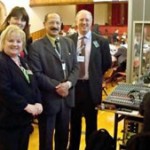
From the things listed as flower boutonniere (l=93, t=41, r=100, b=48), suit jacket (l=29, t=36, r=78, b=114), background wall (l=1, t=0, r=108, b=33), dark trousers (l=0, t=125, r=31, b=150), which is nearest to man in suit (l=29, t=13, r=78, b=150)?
suit jacket (l=29, t=36, r=78, b=114)

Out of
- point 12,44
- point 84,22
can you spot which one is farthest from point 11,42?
point 84,22

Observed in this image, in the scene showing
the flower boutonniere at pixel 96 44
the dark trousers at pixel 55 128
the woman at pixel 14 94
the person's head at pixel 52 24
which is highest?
the person's head at pixel 52 24

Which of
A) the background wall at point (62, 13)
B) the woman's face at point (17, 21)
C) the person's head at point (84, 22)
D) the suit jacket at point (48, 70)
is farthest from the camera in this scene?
the background wall at point (62, 13)

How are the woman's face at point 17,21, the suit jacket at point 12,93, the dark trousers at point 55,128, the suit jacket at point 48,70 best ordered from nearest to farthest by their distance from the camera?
1. the suit jacket at point 12,93
2. the suit jacket at point 48,70
3. the dark trousers at point 55,128
4. the woman's face at point 17,21

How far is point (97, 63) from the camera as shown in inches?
125

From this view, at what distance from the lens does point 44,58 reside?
2.76 m

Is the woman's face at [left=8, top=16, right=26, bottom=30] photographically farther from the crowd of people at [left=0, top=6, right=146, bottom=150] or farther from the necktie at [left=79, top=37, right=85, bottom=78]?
the necktie at [left=79, top=37, right=85, bottom=78]

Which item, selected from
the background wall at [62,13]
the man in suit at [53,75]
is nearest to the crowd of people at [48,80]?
the man in suit at [53,75]

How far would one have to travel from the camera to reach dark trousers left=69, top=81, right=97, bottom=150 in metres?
3.17

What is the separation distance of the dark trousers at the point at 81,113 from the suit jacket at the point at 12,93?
888 millimetres

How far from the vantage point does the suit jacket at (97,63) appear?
315 cm

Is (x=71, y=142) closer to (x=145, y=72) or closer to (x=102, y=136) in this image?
(x=102, y=136)

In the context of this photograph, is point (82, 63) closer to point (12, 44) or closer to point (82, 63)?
point (82, 63)

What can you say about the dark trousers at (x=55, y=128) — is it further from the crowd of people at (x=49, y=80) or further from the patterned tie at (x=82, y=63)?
the patterned tie at (x=82, y=63)
